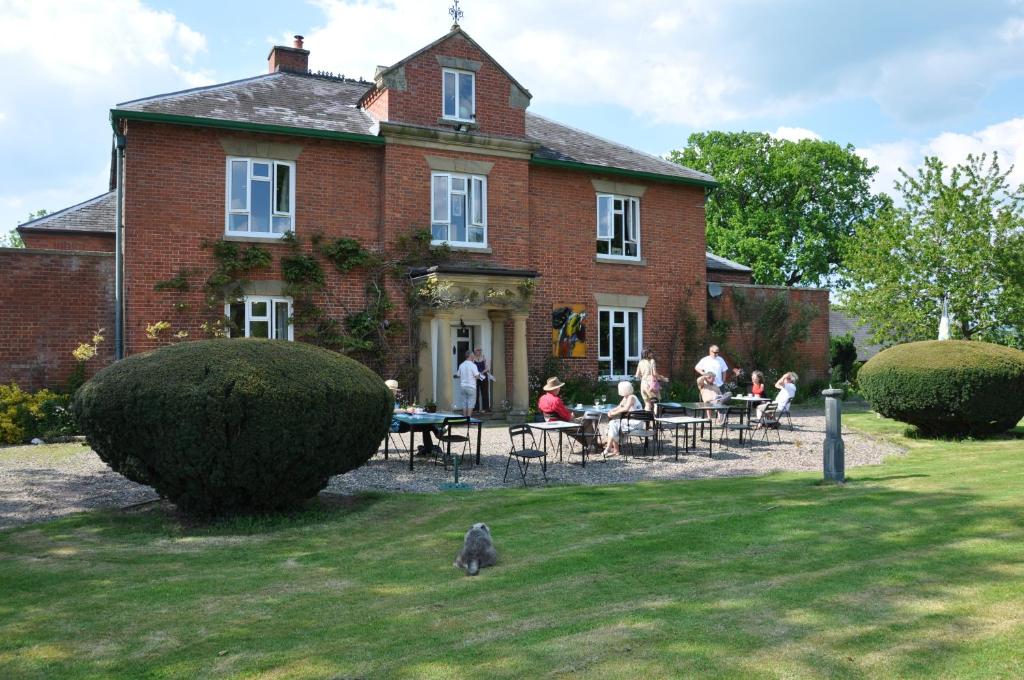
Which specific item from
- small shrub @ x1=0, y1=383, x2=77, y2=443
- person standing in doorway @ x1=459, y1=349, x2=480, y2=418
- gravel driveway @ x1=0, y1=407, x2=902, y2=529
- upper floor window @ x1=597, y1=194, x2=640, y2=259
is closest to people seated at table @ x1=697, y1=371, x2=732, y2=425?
gravel driveway @ x1=0, y1=407, x2=902, y2=529

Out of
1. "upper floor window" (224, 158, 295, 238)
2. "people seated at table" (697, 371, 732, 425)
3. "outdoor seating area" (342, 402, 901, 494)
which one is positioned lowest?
"outdoor seating area" (342, 402, 901, 494)

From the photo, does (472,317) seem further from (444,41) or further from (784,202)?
(784,202)

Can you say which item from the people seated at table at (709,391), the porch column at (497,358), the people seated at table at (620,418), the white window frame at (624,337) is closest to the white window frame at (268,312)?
the porch column at (497,358)

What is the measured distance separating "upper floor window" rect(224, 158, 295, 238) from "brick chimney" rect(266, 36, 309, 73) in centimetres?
733

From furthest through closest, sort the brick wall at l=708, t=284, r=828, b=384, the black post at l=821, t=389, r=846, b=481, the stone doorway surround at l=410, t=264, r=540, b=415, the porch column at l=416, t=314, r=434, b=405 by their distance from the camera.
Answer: the brick wall at l=708, t=284, r=828, b=384, the porch column at l=416, t=314, r=434, b=405, the stone doorway surround at l=410, t=264, r=540, b=415, the black post at l=821, t=389, r=846, b=481

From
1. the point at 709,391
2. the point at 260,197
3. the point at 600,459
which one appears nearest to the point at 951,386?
the point at 709,391

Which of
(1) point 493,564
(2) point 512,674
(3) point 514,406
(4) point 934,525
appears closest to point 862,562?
(4) point 934,525

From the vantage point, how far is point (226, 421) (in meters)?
8.02

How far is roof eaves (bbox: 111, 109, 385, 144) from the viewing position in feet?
56.6

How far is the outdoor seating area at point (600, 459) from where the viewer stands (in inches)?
457

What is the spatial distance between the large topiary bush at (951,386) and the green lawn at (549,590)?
225 inches

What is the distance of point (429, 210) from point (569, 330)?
15.6 ft

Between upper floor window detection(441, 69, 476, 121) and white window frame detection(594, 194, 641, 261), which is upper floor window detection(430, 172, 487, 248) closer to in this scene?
upper floor window detection(441, 69, 476, 121)

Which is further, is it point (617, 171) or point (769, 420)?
point (617, 171)
